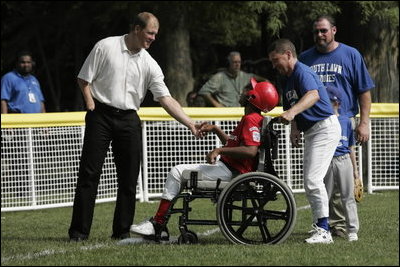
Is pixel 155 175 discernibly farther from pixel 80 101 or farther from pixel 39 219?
pixel 80 101

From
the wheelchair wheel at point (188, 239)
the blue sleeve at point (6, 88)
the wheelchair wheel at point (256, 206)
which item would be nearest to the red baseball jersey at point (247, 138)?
the wheelchair wheel at point (256, 206)

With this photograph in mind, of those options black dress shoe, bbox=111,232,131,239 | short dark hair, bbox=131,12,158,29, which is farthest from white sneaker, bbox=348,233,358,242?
short dark hair, bbox=131,12,158,29

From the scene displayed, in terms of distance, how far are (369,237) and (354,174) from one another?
3.29 feet

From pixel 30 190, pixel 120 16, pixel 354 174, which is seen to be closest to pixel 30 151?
pixel 30 190

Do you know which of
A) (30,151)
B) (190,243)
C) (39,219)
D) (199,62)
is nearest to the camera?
(190,243)

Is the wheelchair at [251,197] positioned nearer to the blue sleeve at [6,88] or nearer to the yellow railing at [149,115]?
the yellow railing at [149,115]

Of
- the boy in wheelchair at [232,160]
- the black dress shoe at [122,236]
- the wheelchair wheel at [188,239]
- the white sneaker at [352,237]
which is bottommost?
the black dress shoe at [122,236]

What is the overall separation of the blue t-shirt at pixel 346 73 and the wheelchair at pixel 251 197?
120 cm

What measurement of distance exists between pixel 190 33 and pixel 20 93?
411 inches

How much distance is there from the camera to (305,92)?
958 centimetres

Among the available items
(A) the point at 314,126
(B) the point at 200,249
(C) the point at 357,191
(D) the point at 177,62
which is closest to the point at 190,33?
(D) the point at 177,62

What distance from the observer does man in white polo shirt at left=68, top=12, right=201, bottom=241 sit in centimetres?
1030

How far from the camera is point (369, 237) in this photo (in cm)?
1020

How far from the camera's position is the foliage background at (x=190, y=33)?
62.2 ft
